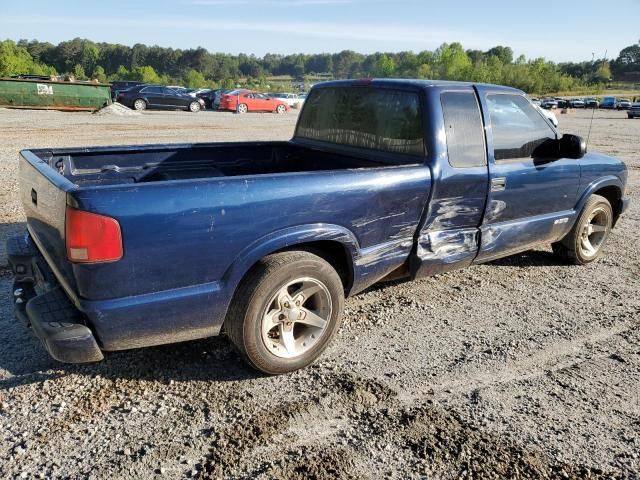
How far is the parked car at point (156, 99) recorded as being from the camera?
1127 inches

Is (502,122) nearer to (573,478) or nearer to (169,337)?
(573,478)

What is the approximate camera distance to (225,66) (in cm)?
15662

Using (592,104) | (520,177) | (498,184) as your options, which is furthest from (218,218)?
(592,104)

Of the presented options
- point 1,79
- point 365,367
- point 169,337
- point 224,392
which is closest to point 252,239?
point 169,337

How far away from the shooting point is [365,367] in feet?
11.3

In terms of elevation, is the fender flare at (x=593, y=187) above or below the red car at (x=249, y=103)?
below

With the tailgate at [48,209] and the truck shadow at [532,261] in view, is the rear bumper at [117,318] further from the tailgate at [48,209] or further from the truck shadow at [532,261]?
the truck shadow at [532,261]

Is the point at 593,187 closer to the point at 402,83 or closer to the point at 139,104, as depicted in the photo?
the point at 402,83

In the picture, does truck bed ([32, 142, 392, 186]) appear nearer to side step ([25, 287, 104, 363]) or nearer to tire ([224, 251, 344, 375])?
tire ([224, 251, 344, 375])

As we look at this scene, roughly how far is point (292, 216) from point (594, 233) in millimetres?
4146

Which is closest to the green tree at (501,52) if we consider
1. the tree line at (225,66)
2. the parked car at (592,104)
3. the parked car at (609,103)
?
the tree line at (225,66)

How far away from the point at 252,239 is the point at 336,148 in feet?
6.33

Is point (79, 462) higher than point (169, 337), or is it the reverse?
point (169, 337)

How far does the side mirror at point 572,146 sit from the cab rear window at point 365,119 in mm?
1577
